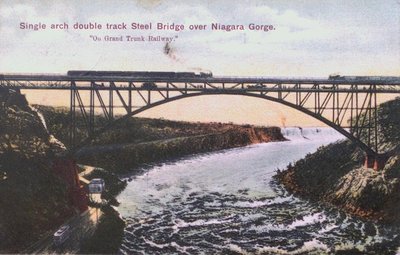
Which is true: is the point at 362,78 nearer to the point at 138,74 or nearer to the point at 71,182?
the point at 138,74

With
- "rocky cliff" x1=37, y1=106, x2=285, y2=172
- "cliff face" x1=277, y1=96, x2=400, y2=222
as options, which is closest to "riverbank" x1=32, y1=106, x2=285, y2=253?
"rocky cliff" x1=37, y1=106, x2=285, y2=172

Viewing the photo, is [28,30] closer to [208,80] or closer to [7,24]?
[7,24]

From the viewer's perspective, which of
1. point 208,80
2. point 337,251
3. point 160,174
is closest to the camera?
point 337,251

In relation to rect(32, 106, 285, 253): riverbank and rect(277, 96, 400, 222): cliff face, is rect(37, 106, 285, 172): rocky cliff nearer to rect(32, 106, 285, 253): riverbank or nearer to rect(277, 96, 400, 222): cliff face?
rect(32, 106, 285, 253): riverbank

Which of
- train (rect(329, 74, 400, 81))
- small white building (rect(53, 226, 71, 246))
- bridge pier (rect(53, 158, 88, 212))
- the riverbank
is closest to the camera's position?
small white building (rect(53, 226, 71, 246))

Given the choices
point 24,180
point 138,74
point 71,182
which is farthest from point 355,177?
point 24,180

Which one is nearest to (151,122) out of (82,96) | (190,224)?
(82,96)
